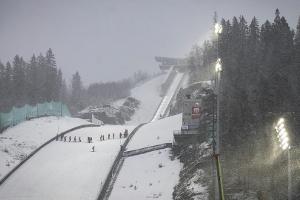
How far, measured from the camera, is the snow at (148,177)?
48.4m

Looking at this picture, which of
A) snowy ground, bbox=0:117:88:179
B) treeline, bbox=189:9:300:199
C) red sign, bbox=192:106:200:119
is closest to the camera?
treeline, bbox=189:9:300:199

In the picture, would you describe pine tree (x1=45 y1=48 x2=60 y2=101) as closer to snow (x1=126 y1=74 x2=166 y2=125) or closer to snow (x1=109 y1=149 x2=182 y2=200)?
snow (x1=126 y1=74 x2=166 y2=125)

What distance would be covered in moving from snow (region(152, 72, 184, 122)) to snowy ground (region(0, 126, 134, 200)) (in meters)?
67.3

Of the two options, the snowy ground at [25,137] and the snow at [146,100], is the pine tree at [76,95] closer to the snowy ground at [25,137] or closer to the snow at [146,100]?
the snow at [146,100]

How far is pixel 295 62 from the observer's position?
80.8 meters

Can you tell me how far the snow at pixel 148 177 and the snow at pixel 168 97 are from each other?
74.2m

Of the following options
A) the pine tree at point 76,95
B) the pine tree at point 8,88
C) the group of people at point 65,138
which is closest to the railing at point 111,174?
the group of people at point 65,138

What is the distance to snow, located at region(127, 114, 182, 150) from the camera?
66812 mm

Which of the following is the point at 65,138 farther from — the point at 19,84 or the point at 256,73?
the point at 19,84

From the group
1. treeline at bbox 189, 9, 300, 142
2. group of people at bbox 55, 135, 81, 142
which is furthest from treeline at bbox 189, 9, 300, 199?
group of people at bbox 55, 135, 81, 142

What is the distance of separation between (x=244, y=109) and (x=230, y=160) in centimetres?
1002

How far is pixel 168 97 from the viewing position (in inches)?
6299

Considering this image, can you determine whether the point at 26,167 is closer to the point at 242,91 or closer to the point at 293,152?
the point at 242,91

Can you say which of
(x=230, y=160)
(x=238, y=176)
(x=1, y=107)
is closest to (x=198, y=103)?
(x=230, y=160)
